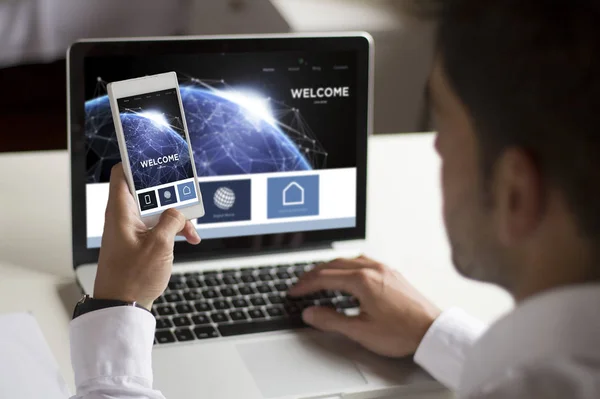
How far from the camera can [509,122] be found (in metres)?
0.70

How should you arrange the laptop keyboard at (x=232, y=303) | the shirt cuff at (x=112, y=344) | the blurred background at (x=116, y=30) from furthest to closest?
the blurred background at (x=116, y=30)
the laptop keyboard at (x=232, y=303)
the shirt cuff at (x=112, y=344)

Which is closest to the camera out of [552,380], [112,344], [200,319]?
[552,380]

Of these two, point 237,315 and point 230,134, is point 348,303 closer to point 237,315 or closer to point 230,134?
point 237,315

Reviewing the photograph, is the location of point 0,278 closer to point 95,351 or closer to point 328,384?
point 95,351

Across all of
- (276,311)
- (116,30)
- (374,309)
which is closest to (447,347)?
(374,309)

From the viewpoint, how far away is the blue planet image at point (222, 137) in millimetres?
1296

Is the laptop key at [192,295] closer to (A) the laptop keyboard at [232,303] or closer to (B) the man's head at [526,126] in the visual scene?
(A) the laptop keyboard at [232,303]

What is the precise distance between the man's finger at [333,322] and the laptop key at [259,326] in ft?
0.05

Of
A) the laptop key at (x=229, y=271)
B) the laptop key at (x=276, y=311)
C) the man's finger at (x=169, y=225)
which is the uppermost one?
the man's finger at (x=169, y=225)

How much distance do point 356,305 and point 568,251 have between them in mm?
601

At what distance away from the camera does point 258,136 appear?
53.7 inches

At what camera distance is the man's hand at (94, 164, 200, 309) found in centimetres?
101

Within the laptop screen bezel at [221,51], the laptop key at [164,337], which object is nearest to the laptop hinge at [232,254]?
the laptop screen bezel at [221,51]

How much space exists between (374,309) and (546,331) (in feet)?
1.68
